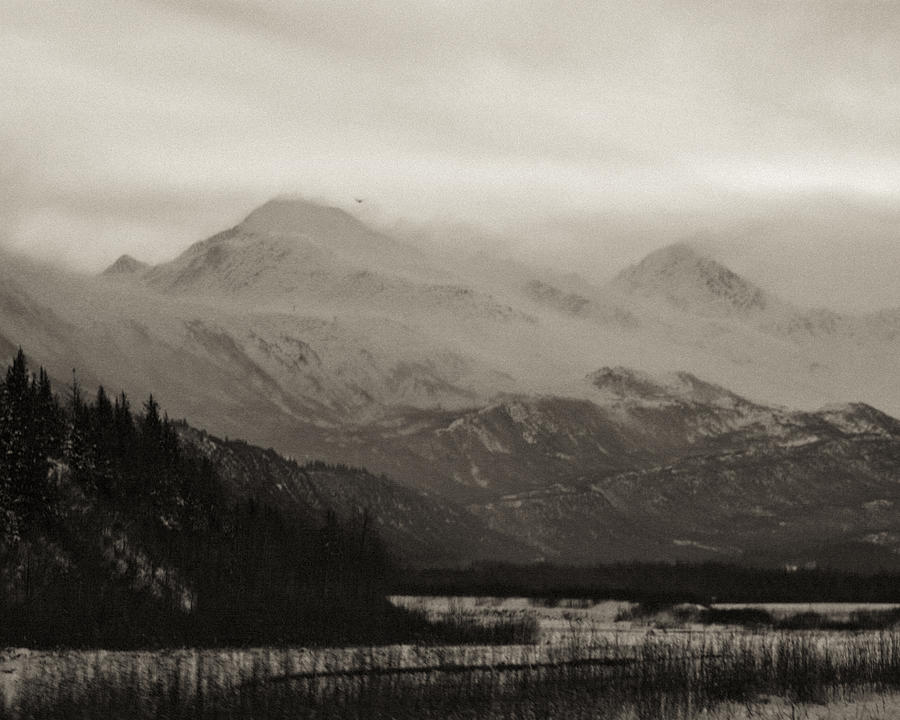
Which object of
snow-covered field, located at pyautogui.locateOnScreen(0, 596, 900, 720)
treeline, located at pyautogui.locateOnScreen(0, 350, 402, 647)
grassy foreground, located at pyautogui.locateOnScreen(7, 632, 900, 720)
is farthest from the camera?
treeline, located at pyautogui.locateOnScreen(0, 350, 402, 647)

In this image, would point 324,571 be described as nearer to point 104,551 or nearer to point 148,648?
point 104,551

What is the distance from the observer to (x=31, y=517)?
15012cm

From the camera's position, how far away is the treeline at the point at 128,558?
12744 cm

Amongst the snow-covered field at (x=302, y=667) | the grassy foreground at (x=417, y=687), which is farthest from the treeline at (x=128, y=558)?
the grassy foreground at (x=417, y=687)

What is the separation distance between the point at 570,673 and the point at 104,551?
2584 inches

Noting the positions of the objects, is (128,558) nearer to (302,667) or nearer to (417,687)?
(302,667)

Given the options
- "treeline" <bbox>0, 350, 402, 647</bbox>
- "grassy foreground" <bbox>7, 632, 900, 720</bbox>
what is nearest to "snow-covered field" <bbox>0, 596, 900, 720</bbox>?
"grassy foreground" <bbox>7, 632, 900, 720</bbox>

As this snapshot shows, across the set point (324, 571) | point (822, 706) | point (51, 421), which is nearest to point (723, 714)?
point (822, 706)

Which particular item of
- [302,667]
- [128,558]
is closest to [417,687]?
[302,667]

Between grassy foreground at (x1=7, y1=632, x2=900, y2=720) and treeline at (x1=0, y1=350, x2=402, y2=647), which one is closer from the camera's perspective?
grassy foreground at (x1=7, y1=632, x2=900, y2=720)

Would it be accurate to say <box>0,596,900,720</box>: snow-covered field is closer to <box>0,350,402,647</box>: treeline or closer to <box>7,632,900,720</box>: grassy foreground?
<box>7,632,900,720</box>: grassy foreground

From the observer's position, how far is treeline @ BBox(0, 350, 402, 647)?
12744 cm

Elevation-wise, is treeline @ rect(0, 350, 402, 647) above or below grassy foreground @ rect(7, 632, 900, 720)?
above

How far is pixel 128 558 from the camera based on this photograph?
158 m
